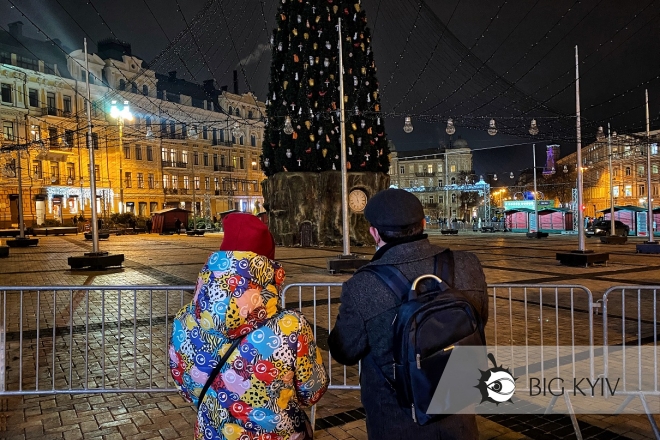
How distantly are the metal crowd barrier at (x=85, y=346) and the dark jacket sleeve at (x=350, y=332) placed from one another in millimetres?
2795

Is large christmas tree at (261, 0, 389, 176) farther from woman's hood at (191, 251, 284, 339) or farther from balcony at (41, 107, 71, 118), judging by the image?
balcony at (41, 107, 71, 118)

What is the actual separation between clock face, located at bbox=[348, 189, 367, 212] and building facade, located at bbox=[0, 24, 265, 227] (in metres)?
18.0

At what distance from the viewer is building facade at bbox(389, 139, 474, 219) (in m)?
87.3

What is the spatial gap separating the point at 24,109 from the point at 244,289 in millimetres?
Result: 54778

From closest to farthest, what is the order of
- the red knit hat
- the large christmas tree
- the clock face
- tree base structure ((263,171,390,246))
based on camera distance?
the red knit hat
the large christmas tree
the clock face
tree base structure ((263,171,390,246))

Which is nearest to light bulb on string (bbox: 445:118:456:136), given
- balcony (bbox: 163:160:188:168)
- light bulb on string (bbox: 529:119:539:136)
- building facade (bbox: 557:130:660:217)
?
light bulb on string (bbox: 529:119:539:136)

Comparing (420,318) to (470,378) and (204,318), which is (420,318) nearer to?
(470,378)

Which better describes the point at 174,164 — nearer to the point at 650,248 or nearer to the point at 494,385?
the point at 650,248

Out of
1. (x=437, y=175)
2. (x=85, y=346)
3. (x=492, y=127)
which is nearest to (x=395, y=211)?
(x=85, y=346)

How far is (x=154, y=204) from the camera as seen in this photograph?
5953 centimetres

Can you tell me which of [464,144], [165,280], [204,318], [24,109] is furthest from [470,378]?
[464,144]

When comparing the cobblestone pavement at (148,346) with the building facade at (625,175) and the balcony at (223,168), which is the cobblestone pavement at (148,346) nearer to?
the balcony at (223,168)

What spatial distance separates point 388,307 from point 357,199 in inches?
954

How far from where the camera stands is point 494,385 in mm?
2164
